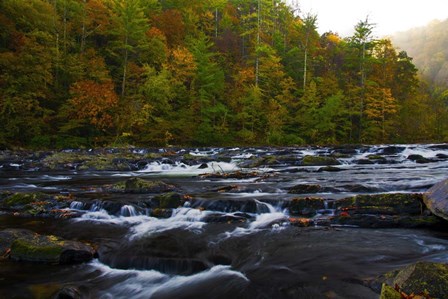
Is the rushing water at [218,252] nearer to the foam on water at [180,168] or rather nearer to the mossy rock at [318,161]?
the mossy rock at [318,161]

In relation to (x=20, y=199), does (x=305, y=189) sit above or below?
above

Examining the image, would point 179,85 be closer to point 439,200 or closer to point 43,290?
point 439,200

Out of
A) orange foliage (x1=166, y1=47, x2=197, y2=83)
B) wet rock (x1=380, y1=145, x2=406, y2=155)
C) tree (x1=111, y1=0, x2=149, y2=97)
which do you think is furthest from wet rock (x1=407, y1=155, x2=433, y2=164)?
tree (x1=111, y1=0, x2=149, y2=97)

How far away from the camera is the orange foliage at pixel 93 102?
24438 millimetres

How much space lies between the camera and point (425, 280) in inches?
113

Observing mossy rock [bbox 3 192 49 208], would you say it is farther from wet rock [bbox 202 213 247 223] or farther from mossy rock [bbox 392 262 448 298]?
mossy rock [bbox 392 262 448 298]

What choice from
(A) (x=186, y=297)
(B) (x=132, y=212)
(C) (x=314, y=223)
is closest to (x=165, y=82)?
(B) (x=132, y=212)

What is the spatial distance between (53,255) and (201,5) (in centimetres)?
4154

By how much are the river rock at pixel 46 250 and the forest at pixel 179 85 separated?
20105mm

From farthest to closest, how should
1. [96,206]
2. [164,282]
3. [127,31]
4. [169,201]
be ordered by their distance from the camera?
[127,31]
[96,206]
[169,201]
[164,282]

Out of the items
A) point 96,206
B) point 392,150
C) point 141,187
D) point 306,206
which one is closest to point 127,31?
point 392,150

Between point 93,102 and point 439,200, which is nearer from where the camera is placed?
point 439,200

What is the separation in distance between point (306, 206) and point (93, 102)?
69.7ft

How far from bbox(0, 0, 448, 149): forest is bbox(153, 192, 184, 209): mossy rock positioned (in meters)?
18.8
